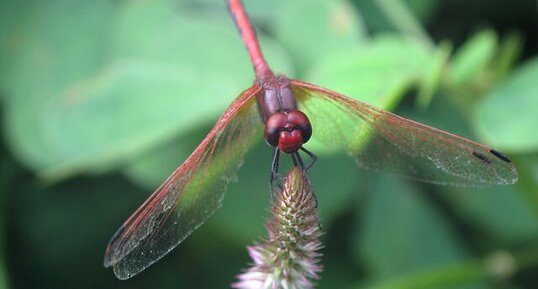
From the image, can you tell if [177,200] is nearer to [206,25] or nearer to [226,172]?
[226,172]

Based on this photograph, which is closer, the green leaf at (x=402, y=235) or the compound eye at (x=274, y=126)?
the compound eye at (x=274, y=126)

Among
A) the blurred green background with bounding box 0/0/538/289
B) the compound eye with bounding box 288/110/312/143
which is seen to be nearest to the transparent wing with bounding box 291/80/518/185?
the compound eye with bounding box 288/110/312/143

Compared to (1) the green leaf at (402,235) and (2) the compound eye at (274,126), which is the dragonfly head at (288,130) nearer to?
(2) the compound eye at (274,126)

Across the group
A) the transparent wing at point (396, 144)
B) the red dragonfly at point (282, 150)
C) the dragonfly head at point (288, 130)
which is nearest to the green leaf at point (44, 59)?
the red dragonfly at point (282, 150)

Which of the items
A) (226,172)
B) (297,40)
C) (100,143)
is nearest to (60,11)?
(100,143)

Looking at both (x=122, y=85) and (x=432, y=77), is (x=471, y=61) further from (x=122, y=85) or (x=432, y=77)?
(x=122, y=85)

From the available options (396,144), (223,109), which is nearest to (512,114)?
(396,144)

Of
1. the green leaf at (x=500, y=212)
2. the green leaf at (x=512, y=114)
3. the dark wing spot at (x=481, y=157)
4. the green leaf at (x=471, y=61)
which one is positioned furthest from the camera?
the green leaf at (x=500, y=212)
